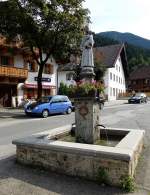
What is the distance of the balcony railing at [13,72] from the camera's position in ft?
101

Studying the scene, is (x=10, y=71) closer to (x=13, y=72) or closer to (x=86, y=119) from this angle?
(x=13, y=72)

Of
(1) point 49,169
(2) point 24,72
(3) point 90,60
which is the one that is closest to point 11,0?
(2) point 24,72

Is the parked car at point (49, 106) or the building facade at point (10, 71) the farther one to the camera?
the building facade at point (10, 71)

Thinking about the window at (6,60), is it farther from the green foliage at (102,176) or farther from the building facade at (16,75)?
the green foliage at (102,176)

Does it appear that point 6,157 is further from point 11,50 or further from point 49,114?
point 11,50

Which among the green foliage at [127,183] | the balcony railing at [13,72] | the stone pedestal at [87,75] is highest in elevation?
the balcony railing at [13,72]

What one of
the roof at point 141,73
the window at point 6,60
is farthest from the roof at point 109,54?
the roof at point 141,73

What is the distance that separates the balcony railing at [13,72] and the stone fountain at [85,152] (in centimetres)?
2276

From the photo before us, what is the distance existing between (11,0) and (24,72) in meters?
9.17

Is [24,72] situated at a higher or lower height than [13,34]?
lower

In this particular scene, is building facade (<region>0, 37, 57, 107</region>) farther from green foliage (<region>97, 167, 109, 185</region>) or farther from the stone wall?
green foliage (<region>97, 167, 109, 185</region>)

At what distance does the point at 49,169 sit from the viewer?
719 cm

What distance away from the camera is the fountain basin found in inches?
249

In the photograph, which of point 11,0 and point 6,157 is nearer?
point 6,157
